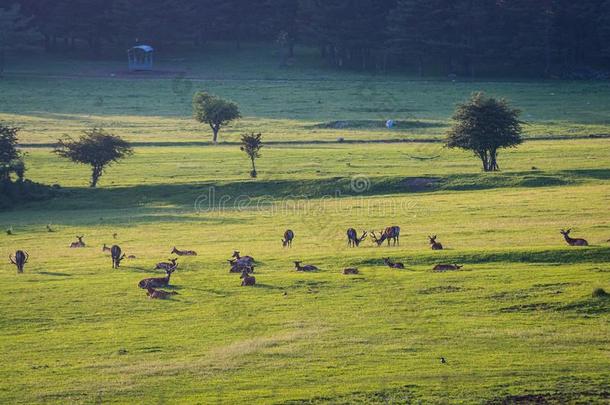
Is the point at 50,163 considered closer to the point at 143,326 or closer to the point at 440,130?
the point at 440,130

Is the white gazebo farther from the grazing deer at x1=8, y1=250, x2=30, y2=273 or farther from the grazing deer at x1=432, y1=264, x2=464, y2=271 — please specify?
the grazing deer at x1=432, y1=264, x2=464, y2=271

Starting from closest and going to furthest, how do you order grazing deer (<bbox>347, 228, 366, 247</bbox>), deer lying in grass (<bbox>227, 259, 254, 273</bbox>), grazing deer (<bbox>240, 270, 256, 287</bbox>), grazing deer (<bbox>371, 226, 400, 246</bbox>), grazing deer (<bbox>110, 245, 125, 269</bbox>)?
1. grazing deer (<bbox>240, 270, 256, 287</bbox>)
2. deer lying in grass (<bbox>227, 259, 254, 273</bbox>)
3. grazing deer (<bbox>110, 245, 125, 269</bbox>)
4. grazing deer (<bbox>371, 226, 400, 246</bbox>)
5. grazing deer (<bbox>347, 228, 366, 247</bbox>)

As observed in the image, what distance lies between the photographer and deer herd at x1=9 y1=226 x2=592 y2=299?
100ft

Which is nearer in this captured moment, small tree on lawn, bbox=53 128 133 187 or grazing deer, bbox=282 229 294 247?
grazing deer, bbox=282 229 294 247

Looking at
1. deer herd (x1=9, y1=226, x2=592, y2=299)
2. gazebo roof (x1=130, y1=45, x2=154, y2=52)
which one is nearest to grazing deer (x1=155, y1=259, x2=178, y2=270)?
deer herd (x1=9, y1=226, x2=592, y2=299)

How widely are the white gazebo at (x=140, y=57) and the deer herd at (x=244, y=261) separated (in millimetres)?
75158

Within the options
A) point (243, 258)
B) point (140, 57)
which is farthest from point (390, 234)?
point (140, 57)

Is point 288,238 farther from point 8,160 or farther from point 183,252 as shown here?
point 8,160

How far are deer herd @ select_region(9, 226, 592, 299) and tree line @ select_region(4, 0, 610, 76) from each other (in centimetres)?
7185

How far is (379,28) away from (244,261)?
8266cm

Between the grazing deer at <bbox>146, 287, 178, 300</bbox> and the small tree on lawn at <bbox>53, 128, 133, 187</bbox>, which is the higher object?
the small tree on lawn at <bbox>53, 128, 133, 187</bbox>

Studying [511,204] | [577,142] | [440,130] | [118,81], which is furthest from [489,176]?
[118,81]

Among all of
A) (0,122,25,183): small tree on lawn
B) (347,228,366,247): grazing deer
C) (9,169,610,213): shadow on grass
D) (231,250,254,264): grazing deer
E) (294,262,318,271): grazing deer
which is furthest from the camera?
(0,122,25,183): small tree on lawn

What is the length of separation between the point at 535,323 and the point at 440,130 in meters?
50.0
